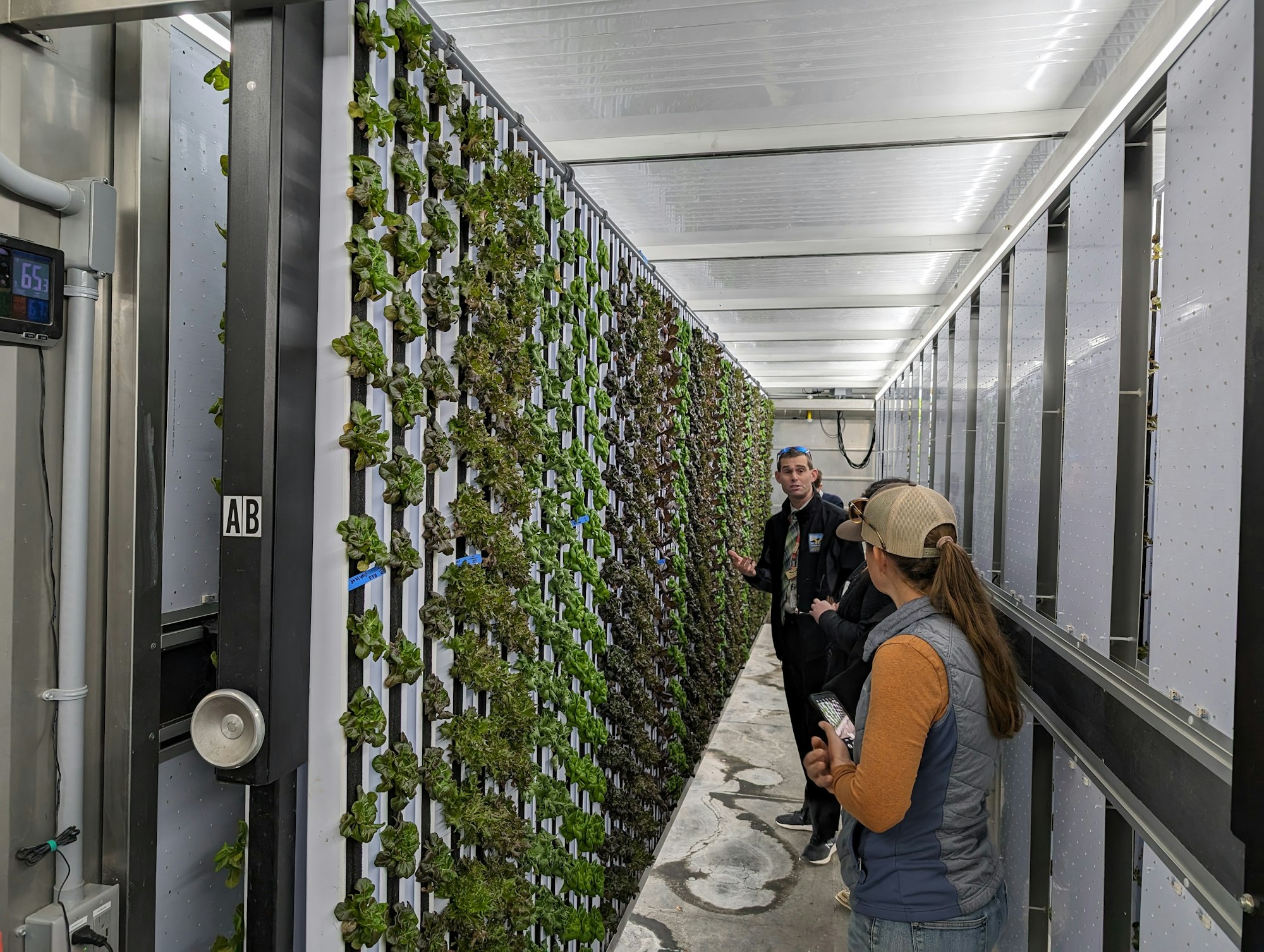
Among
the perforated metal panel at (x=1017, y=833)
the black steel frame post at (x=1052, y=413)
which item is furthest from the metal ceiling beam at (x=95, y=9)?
the perforated metal panel at (x=1017, y=833)

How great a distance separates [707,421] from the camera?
19.6 feet

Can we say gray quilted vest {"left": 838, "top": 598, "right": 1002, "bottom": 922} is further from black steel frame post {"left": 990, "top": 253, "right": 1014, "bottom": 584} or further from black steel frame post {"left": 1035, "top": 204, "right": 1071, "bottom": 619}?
black steel frame post {"left": 990, "top": 253, "right": 1014, "bottom": 584}

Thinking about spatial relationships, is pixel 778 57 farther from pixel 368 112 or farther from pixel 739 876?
pixel 739 876

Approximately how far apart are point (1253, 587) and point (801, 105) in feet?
7.37

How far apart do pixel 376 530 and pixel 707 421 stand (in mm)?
4352

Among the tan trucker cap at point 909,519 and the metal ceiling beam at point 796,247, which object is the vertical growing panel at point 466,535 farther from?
the tan trucker cap at point 909,519

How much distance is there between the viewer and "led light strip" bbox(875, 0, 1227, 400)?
5.61 ft

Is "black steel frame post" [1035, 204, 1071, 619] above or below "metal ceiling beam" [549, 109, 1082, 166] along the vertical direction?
below

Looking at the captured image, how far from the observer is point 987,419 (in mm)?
3951

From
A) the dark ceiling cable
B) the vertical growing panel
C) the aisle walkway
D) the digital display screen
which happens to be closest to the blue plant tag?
the vertical growing panel

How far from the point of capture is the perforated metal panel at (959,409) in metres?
4.60

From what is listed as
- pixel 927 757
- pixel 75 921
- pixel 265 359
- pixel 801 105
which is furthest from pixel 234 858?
pixel 801 105

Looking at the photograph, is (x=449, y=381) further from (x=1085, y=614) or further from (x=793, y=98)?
(x=1085, y=614)

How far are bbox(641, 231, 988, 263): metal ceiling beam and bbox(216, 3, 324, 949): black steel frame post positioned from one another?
299cm
